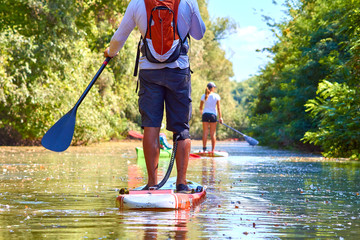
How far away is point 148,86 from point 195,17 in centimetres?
89

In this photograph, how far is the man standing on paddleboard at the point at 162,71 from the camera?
6.23 m

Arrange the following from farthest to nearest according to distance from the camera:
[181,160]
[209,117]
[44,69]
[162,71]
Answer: [44,69] < [209,117] < [181,160] < [162,71]

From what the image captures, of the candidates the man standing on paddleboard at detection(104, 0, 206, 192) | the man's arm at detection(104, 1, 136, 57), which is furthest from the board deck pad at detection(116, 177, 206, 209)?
the man's arm at detection(104, 1, 136, 57)

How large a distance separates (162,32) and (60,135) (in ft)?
5.43

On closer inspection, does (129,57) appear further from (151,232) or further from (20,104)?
(151,232)

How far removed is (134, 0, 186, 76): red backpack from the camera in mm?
6188

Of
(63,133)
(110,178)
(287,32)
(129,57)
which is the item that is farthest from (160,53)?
(287,32)

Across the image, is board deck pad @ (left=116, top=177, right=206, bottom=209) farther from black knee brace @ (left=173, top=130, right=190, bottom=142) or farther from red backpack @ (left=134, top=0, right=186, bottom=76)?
red backpack @ (left=134, top=0, right=186, bottom=76)

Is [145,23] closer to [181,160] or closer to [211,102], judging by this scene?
[181,160]

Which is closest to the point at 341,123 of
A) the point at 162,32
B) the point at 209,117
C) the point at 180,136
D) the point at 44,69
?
the point at 209,117

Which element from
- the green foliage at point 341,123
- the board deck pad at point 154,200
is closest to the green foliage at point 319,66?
the green foliage at point 341,123

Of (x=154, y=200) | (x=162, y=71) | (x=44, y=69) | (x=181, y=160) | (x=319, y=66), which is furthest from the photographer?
(x=44, y=69)

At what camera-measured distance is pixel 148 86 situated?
251 inches

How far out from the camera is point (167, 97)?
648cm
